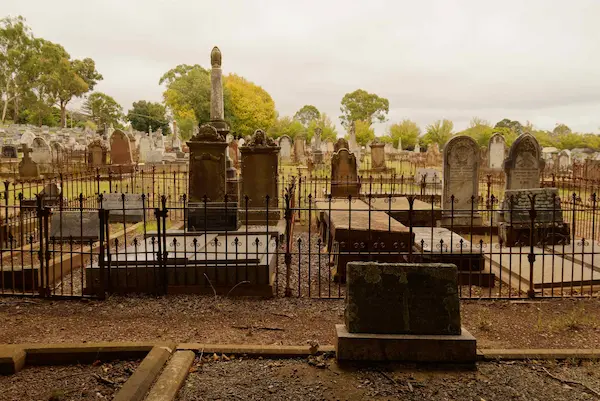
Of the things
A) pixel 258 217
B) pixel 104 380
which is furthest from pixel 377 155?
pixel 104 380

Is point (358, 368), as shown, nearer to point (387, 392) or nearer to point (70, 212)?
point (387, 392)

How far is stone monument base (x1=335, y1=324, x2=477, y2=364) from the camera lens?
165 inches

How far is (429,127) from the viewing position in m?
59.3

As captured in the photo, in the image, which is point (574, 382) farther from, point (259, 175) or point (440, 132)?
point (440, 132)

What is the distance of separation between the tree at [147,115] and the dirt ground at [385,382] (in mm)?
68037

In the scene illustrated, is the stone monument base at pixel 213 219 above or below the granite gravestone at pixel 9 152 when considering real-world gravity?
below

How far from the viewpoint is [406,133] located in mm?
62750

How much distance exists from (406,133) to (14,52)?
46.6m

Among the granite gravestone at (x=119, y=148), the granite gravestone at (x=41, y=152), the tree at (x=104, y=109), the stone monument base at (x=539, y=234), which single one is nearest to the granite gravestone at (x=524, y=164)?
the stone monument base at (x=539, y=234)

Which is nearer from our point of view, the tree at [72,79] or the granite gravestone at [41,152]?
the granite gravestone at [41,152]

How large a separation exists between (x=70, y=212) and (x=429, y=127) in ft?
177

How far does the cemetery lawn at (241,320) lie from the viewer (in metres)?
5.19

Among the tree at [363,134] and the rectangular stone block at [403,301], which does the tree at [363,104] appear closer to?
the tree at [363,134]

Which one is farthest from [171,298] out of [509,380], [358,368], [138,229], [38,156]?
[38,156]
